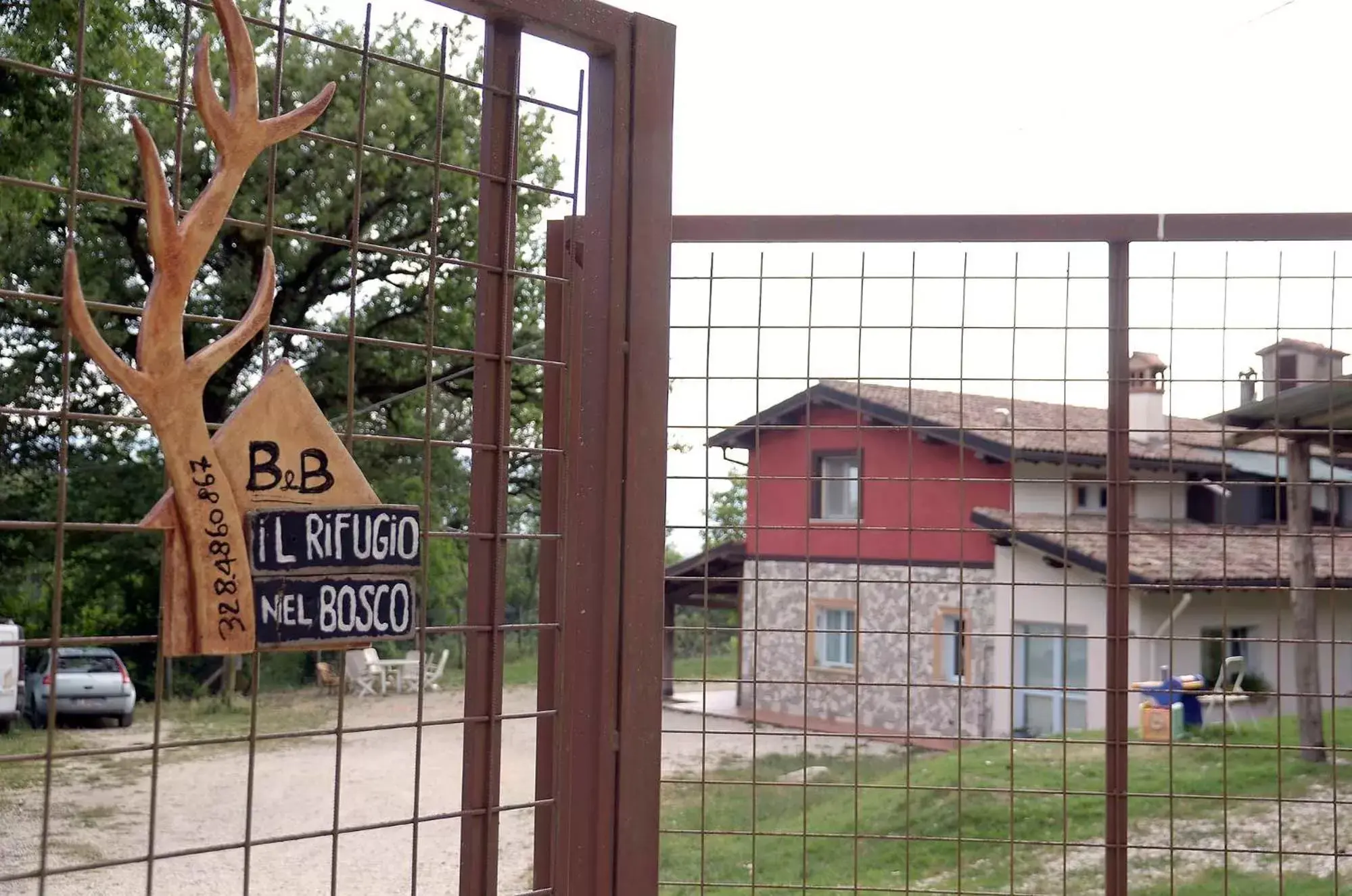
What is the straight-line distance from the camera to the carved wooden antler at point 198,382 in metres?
1.24

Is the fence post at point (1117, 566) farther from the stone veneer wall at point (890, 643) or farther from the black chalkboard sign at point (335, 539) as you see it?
the stone veneer wall at point (890, 643)

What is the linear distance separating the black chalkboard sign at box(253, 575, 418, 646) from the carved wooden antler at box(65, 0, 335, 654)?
0.03m

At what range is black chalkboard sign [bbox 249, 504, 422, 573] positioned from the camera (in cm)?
130

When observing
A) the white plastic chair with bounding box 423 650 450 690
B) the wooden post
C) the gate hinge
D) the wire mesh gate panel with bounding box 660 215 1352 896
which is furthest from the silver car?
the gate hinge

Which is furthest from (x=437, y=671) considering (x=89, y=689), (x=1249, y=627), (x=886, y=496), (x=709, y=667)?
(x=1249, y=627)

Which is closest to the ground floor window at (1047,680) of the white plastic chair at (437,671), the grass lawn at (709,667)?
the grass lawn at (709,667)

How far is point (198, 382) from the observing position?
1.28 meters

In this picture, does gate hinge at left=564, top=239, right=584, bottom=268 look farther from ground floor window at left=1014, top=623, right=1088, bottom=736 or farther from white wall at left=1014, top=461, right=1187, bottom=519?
ground floor window at left=1014, top=623, right=1088, bottom=736

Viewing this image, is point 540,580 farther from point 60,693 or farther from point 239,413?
point 60,693

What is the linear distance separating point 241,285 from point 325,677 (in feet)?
17.5

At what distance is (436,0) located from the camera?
147cm

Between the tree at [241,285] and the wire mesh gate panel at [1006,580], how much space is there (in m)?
4.07

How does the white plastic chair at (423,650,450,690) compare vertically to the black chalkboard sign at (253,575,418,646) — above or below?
below

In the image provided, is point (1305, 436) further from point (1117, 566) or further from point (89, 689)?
point (89, 689)
